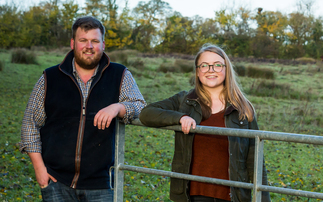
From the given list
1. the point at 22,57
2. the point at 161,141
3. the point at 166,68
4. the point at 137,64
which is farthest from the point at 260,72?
the point at 161,141

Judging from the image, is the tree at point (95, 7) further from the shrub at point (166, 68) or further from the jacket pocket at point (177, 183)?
the jacket pocket at point (177, 183)

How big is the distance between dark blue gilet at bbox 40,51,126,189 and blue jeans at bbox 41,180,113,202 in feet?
0.13

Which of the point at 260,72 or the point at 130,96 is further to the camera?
the point at 260,72

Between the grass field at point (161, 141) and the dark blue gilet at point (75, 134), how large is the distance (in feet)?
10.3

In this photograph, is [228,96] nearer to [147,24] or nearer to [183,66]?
[183,66]

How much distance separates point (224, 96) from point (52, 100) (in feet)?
4.11

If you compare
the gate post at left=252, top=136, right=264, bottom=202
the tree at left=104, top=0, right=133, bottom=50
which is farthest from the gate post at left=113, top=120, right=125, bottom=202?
the tree at left=104, top=0, right=133, bottom=50

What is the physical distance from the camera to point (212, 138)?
7.95 ft

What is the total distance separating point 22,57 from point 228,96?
26.2m

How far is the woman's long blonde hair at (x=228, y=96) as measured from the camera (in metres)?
2.38

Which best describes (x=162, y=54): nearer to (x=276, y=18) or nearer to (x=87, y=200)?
(x=276, y=18)

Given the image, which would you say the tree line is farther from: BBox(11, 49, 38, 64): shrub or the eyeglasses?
the eyeglasses

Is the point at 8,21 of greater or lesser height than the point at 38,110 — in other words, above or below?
above

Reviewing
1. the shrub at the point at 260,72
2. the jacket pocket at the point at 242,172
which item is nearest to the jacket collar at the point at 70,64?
the jacket pocket at the point at 242,172
